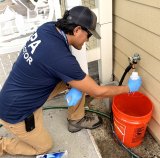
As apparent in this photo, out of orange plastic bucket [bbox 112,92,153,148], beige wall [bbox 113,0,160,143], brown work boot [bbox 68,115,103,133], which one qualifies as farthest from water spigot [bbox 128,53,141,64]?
brown work boot [bbox 68,115,103,133]

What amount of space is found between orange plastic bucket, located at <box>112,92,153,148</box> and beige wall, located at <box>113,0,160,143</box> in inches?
4.3

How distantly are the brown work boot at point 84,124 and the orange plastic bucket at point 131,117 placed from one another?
0.86 feet

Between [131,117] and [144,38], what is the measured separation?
673 millimetres

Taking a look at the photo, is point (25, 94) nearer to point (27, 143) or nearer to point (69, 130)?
point (27, 143)

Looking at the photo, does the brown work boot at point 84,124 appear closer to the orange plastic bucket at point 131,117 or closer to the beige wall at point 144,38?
the orange plastic bucket at point 131,117

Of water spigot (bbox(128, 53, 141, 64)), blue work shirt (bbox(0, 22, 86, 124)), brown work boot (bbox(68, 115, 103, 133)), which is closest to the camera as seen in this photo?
blue work shirt (bbox(0, 22, 86, 124))

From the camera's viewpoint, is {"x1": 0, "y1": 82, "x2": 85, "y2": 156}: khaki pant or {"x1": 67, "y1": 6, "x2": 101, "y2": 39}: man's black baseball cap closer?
{"x1": 67, "y1": 6, "x2": 101, "y2": 39}: man's black baseball cap

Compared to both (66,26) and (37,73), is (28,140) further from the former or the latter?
(66,26)

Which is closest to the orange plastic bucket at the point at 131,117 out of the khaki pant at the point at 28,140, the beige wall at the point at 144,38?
the beige wall at the point at 144,38

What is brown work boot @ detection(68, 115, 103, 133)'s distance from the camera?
2373mm

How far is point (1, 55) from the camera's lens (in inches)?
96.6

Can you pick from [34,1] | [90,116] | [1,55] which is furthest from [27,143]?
[34,1]

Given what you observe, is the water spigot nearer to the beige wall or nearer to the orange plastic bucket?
the beige wall

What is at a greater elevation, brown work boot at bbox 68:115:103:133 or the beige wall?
the beige wall
